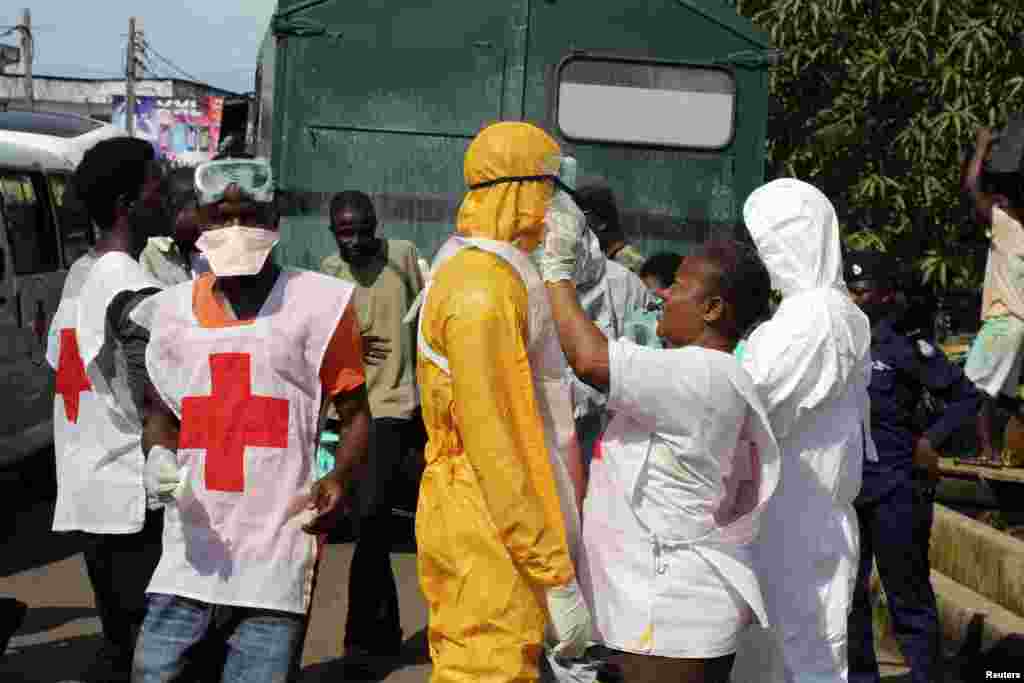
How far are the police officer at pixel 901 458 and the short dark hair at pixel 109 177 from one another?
2599 mm

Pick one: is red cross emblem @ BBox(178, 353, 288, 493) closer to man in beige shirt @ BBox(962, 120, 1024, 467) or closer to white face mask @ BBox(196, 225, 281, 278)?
white face mask @ BBox(196, 225, 281, 278)

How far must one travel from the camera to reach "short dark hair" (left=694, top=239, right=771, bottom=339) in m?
4.14

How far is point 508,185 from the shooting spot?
13.2ft

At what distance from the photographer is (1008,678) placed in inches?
265

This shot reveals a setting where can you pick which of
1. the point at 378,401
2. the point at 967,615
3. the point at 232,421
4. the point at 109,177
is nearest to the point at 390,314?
the point at 378,401

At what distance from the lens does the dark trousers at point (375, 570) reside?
7027 mm

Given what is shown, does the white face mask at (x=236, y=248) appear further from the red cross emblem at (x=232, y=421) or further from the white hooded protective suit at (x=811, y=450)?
the white hooded protective suit at (x=811, y=450)

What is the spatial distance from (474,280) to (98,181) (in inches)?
78.6

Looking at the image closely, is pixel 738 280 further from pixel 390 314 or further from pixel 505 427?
pixel 390 314

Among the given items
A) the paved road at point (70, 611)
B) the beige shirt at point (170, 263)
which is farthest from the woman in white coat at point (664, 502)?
the paved road at point (70, 611)

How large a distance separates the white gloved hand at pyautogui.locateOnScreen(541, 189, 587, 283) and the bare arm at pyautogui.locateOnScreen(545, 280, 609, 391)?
0.03 metres

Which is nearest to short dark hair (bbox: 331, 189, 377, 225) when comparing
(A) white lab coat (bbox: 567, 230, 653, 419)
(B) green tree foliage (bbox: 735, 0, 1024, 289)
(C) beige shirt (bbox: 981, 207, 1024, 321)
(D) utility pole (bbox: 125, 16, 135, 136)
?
(A) white lab coat (bbox: 567, 230, 653, 419)

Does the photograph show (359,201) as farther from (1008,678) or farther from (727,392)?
(727,392)

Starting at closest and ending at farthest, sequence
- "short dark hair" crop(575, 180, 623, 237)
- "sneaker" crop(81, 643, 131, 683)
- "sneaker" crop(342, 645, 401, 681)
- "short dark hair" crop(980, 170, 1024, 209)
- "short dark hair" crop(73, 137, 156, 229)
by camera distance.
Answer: "short dark hair" crop(73, 137, 156, 229) < "sneaker" crop(81, 643, 131, 683) < "short dark hair" crop(575, 180, 623, 237) < "sneaker" crop(342, 645, 401, 681) < "short dark hair" crop(980, 170, 1024, 209)
